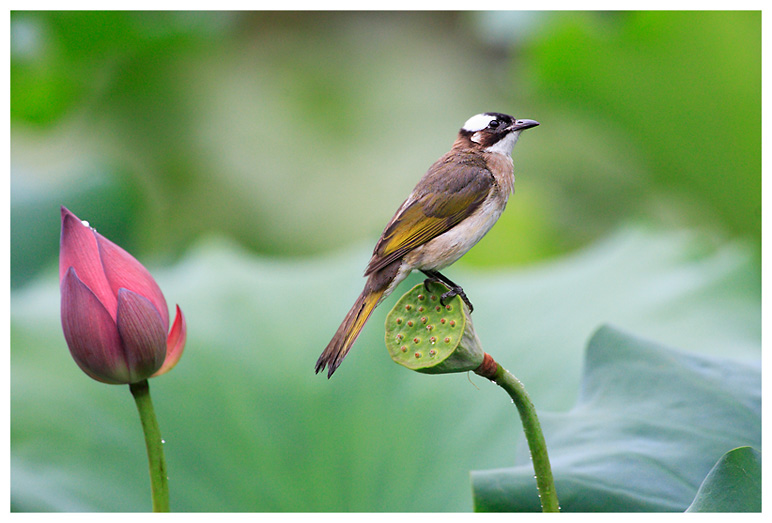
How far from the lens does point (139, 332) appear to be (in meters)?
0.65

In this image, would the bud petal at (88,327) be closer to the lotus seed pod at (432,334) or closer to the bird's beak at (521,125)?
the lotus seed pod at (432,334)

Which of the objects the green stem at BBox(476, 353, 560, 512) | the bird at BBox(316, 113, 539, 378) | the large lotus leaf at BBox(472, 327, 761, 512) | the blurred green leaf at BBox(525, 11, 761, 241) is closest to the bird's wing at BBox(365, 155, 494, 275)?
the bird at BBox(316, 113, 539, 378)

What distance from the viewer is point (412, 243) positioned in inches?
28.4

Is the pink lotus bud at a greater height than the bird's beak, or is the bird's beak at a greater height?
the bird's beak

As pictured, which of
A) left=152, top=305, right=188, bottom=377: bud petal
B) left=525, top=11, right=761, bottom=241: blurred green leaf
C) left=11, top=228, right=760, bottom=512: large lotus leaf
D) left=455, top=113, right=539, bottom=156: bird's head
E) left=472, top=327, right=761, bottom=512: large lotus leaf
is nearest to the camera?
left=152, top=305, right=188, bottom=377: bud petal

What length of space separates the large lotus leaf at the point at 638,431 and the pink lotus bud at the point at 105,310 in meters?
0.48

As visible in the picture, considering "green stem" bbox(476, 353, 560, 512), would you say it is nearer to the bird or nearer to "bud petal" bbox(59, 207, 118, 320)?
the bird

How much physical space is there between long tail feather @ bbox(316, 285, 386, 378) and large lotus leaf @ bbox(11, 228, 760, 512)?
2.21 ft

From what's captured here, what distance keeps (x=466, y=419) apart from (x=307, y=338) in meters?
0.34

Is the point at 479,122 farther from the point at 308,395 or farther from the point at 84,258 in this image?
the point at 308,395

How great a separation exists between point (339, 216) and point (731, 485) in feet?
6.48

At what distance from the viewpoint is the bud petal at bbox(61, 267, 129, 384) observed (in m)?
0.64

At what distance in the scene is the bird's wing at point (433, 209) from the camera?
0.72 meters

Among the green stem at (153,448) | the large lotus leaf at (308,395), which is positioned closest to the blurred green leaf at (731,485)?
the large lotus leaf at (308,395)
